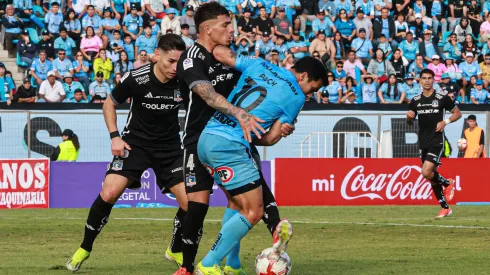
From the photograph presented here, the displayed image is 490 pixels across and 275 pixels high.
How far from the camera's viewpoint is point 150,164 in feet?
35.6

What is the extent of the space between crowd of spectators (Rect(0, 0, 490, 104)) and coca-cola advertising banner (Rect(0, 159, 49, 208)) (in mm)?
3714

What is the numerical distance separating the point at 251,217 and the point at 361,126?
16.5 meters

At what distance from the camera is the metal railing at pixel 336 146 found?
2448 cm

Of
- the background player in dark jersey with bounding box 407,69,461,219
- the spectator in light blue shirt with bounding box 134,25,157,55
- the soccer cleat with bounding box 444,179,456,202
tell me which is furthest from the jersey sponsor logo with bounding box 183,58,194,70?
the spectator in light blue shirt with bounding box 134,25,157,55

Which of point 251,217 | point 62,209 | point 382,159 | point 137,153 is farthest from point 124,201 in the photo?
point 251,217

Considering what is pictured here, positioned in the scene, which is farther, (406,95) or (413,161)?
(406,95)

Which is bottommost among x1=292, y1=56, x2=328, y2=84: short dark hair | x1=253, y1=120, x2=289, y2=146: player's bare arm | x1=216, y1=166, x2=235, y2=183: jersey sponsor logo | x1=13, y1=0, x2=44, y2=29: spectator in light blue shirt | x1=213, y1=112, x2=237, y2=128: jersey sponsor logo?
x1=216, y1=166, x2=235, y2=183: jersey sponsor logo

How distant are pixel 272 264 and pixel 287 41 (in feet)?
73.0

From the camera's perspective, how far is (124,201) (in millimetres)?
23172

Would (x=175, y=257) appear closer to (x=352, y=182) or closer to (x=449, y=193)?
Result: (x=449, y=193)

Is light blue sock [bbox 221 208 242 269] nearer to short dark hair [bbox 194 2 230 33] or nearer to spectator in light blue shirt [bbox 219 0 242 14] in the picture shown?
short dark hair [bbox 194 2 230 33]

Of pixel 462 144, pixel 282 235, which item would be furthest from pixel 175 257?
pixel 462 144

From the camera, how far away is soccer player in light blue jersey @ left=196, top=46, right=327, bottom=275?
8766 mm

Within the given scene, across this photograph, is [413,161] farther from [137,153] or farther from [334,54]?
[137,153]
